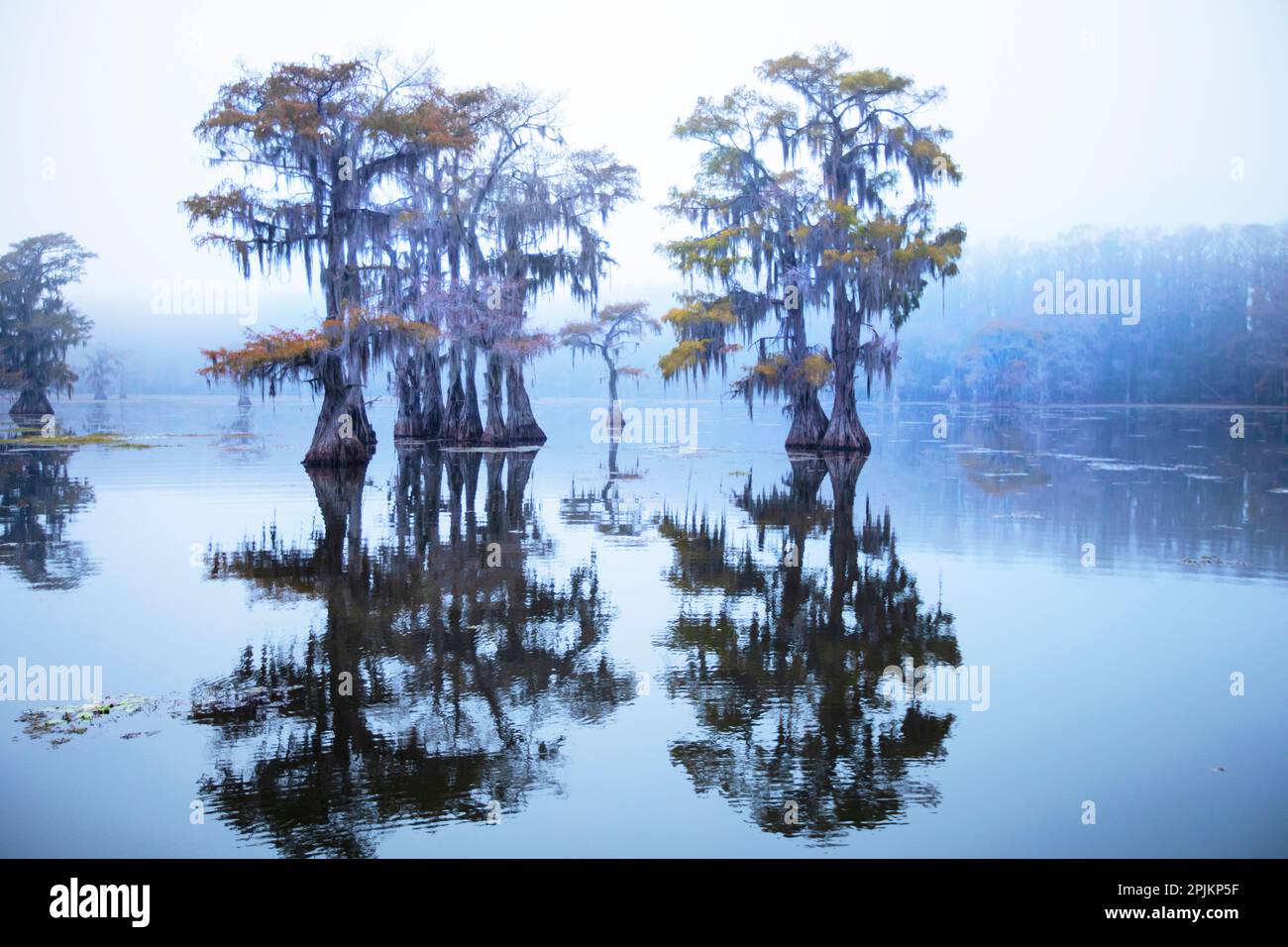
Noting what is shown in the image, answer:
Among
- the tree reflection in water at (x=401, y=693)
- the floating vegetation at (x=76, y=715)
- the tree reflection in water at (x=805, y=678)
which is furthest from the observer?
the floating vegetation at (x=76, y=715)

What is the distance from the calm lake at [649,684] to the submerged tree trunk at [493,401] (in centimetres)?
2045

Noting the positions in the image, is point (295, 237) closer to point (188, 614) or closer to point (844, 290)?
point (844, 290)

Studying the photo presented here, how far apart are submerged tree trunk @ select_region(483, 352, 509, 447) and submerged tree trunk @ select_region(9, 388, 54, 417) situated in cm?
4795

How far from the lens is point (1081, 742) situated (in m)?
6.52

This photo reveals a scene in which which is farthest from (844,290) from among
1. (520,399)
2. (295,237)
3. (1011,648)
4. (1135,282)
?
(1135,282)

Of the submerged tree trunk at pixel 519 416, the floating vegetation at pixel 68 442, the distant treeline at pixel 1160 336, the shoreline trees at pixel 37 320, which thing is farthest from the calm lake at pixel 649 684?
the distant treeline at pixel 1160 336

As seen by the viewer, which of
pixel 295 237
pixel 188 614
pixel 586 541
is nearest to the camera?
pixel 188 614

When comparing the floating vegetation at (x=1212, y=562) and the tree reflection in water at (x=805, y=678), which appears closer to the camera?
the tree reflection in water at (x=805, y=678)

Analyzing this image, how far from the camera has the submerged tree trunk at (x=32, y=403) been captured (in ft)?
234

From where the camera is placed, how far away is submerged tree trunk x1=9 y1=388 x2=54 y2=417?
234 feet

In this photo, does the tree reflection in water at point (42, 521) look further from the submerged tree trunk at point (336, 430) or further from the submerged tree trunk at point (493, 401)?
the submerged tree trunk at point (493, 401)

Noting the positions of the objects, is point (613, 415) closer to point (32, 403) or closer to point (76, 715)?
point (32, 403)

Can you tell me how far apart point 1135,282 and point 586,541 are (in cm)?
13951

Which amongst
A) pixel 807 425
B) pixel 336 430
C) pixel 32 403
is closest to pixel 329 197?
pixel 336 430
